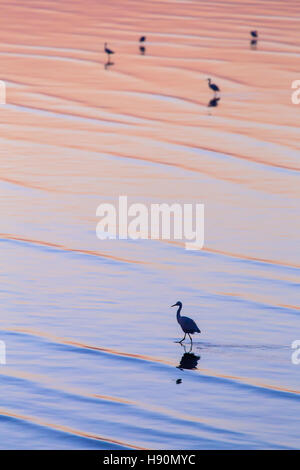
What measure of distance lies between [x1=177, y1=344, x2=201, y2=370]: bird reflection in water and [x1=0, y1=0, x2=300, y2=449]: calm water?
0.03 metres

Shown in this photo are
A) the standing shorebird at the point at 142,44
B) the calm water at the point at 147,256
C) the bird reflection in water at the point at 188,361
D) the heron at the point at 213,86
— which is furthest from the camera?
the standing shorebird at the point at 142,44

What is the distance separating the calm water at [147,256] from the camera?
53.1ft

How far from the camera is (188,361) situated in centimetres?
1812

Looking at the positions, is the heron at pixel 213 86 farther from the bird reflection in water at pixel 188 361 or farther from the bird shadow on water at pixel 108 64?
the bird reflection in water at pixel 188 361

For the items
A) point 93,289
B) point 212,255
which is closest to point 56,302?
point 93,289

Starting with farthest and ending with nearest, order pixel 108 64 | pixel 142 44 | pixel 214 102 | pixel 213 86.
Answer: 1. pixel 142 44
2. pixel 108 64
3. pixel 214 102
4. pixel 213 86

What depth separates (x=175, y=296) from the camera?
21141 millimetres

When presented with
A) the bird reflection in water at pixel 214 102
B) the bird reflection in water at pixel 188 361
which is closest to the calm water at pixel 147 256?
the bird reflection in water at pixel 188 361

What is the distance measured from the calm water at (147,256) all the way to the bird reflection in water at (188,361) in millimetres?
33

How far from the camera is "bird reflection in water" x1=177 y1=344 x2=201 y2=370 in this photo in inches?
705

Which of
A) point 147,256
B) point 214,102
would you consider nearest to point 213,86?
point 214,102

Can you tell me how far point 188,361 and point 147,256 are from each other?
5.79m

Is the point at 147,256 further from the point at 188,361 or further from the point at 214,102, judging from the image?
the point at 214,102
